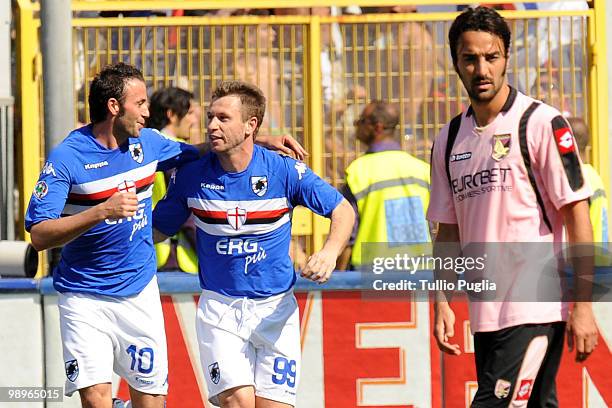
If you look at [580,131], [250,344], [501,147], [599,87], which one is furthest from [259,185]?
[599,87]

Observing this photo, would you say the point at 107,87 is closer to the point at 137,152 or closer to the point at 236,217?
the point at 137,152

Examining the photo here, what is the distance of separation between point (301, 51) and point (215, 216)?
2807 millimetres

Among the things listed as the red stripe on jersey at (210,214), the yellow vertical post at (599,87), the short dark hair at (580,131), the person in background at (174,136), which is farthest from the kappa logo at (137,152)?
the yellow vertical post at (599,87)

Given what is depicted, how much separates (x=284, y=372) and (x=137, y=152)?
1482 millimetres

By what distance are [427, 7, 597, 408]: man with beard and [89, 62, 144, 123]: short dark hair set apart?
212 centimetres

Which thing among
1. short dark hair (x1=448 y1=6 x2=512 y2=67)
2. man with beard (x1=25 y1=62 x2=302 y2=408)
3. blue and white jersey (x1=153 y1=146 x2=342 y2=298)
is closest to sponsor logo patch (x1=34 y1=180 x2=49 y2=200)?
man with beard (x1=25 y1=62 x2=302 y2=408)

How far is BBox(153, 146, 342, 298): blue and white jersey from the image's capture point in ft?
24.5

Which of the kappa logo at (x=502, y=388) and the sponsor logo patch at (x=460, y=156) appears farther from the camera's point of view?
the sponsor logo patch at (x=460, y=156)

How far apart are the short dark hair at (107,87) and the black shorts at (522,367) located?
8.59 feet

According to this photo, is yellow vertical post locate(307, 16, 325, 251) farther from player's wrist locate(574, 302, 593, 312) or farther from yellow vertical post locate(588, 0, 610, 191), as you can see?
player's wrist locate(574, 302, 593, 312)

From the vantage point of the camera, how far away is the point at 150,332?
7.87 metres

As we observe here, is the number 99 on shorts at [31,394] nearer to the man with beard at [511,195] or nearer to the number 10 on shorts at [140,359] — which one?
the number 10 on shorts at [140,359]

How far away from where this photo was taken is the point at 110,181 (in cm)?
762

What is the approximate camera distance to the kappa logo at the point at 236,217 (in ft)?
24.4
